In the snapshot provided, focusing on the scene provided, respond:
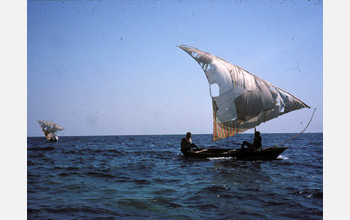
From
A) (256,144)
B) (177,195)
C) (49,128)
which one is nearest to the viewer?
(177,195)

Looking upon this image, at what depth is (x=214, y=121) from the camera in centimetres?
2002

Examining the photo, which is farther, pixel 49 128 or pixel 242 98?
pixel 49 128

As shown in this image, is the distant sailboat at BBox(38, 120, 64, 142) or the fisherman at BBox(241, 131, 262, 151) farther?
the distant sailboat at BBox(38, 120, 64, 142)

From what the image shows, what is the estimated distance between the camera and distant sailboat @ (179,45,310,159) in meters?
18.9

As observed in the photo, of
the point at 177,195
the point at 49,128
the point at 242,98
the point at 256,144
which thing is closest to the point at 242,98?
the point at 242,98

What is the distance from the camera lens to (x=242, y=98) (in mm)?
18938

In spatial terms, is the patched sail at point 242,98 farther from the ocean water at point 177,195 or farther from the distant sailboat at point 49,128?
the distant sailboat at point 49,128

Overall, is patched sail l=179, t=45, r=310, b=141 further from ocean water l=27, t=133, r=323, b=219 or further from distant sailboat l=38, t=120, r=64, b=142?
distant sailboat l=38, t=120, r=64, b=142

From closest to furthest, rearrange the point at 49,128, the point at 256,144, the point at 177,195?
the point at 177,195 → the point at 256,144 → the point at 49,128

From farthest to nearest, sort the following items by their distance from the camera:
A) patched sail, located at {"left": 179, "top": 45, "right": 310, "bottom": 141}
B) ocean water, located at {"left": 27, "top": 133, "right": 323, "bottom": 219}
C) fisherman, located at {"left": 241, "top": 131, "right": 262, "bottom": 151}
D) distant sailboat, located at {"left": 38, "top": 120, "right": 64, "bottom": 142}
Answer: distant sailboat, located at {"left": 38, "top": 120, "right": 64, "bottom": 142}
patched sail, located at {"left": 179, "top": 45, "right": 310, "bottom": 141}
fisherman, located at {"left": 241, "top": 131, "right": 262, "bottom": 151}
ocean water, located at {"left": 27, "top": 133, "right": 323, "bottom": 219}

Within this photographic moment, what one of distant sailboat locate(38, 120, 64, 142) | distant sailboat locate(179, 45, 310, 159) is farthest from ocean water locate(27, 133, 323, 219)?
distant sailboat locate(38, 120, 64, 142)

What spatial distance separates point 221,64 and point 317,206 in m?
13.1

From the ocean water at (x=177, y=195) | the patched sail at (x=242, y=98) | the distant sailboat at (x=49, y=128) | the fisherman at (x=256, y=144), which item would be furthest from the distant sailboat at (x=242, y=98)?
the distant sailboat at (x=49, y=128)

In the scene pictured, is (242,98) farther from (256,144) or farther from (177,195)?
(177,195)
